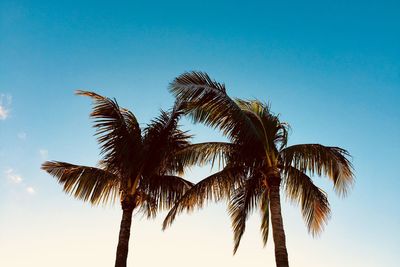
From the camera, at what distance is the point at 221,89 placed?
39.4ft

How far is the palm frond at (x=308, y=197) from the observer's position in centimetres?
1234

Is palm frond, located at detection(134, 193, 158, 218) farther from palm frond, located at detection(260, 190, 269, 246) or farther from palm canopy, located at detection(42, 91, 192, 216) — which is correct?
palm frond, located at detection(260, 190, 269, 246)

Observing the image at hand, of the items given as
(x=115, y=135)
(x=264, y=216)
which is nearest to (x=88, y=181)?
(x=115, y=135)

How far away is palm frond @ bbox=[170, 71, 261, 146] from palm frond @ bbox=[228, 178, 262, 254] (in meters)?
1.80

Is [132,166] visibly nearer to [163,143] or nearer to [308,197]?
[163,143]

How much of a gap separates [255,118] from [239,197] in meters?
2.68

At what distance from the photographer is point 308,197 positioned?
12.4 meters

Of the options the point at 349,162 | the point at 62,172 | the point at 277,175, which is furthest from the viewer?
the point at 62,172

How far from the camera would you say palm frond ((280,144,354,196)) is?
39.8 feet

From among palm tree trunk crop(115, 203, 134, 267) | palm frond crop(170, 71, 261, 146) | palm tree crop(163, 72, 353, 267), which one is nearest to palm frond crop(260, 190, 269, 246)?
palm tree crop(163, 72, 353, 267)

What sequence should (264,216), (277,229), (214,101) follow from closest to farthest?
(277,229)
(214,101)
(264,216)

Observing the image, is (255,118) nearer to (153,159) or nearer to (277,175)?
(277,175)

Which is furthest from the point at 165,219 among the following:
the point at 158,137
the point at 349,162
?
the point at 349,162

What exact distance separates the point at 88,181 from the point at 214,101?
5580 mm
